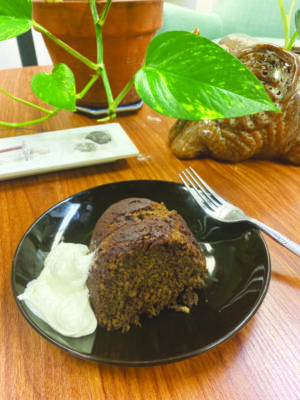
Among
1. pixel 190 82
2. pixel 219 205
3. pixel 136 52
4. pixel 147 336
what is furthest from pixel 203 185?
pixel 136 52

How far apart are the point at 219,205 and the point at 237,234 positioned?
3.3 inches

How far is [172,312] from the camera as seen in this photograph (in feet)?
1.62

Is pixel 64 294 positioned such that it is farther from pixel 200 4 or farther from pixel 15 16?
pixel 200 4

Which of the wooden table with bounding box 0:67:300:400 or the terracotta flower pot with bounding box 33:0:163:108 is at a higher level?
the terracotta flower pot with bounding box 33:0:163:108

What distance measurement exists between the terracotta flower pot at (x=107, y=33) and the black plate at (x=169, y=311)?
0.50 m

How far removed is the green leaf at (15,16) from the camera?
0.68 m

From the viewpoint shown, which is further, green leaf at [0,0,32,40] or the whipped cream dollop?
green leaf at [0,0,32,40]

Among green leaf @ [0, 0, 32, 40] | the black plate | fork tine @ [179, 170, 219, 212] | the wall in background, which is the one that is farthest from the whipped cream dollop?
the wall in background

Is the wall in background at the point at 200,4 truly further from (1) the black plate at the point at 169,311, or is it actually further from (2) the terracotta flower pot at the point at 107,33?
(1) the black plate at the point at 169,311

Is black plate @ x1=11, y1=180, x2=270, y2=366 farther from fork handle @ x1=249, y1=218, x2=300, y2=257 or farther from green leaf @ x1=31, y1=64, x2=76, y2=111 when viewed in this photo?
green leaf @ x1=31, y1=64, x2=76, y2=111

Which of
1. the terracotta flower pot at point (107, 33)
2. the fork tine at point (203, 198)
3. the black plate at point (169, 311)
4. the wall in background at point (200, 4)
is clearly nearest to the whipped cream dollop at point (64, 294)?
the black plate at point (169, 311)

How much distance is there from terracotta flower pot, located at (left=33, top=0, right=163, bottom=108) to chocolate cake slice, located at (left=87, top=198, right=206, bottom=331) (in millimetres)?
629

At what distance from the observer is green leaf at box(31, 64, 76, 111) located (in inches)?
28.5

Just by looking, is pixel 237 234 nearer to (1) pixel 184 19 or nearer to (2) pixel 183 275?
(2) pixel 183 275
